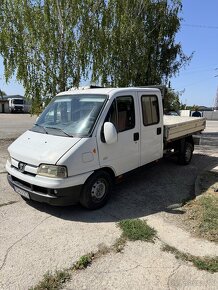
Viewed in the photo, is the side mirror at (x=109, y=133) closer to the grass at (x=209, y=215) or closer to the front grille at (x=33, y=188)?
the front grille at (x=33, y=188)

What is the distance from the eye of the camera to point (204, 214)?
5.12 metres

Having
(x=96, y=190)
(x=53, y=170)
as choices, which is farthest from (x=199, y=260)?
(x=53, y=170)

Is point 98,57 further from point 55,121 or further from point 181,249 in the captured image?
point 181,249

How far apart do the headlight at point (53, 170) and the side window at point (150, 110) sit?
2.31m

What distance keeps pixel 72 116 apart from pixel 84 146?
0.85 metres

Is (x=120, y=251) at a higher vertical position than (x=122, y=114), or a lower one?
lower

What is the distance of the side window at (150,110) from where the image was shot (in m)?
6.37

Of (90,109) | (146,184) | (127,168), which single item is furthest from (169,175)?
(90,109)

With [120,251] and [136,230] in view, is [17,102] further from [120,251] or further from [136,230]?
[120,251]

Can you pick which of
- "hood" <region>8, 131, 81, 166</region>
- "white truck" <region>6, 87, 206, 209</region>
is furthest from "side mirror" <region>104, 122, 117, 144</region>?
"hood" <region>8, 131, 81, 166</region>

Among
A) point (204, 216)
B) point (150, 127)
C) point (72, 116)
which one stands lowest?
point (204, 216)

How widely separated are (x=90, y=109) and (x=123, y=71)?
867 cm

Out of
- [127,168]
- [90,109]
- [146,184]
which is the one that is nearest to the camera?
[90,109]

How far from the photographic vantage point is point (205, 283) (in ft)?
11.2
